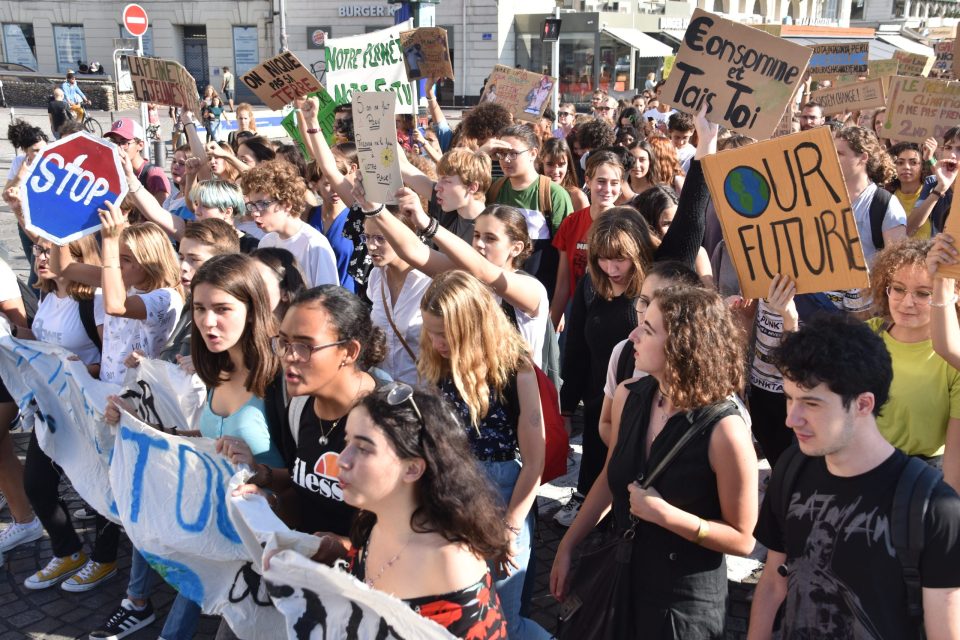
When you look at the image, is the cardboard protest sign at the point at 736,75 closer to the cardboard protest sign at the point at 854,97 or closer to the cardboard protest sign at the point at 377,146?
the cardboard protest sign at the point at 377,146

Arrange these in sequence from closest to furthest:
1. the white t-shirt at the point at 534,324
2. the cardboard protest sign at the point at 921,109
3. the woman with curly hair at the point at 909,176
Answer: the white t-shirt at the point at 534,324
the woman with curly hair at the point at 909,176
the cardboard protest sign at the point at 921,109

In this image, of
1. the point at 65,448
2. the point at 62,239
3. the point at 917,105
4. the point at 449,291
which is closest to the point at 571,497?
the point at 449,291

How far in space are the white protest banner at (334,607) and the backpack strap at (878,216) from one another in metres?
4.14

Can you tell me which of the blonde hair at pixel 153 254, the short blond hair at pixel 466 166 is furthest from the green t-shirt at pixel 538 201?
the blonde hair at pixel 153 254

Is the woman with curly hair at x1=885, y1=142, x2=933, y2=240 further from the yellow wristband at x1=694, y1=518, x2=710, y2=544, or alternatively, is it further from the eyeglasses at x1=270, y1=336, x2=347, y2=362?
the eyeglasses at x1=270, y1=336, x2=347, y2=362

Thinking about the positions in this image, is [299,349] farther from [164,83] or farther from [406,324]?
[164,83]

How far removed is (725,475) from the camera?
2.54 metres

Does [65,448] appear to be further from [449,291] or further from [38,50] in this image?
[38,50]

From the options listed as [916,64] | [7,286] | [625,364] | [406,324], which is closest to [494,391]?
[625,364]

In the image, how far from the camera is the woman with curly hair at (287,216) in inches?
199

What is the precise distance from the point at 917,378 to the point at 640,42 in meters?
36.2

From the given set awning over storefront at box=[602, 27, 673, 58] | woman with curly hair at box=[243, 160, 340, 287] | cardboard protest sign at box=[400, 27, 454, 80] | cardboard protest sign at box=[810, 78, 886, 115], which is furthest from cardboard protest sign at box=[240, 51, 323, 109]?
awning over storefront at box=[602, 27, 673, 58]

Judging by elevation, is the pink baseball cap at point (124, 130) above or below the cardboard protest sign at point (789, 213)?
below

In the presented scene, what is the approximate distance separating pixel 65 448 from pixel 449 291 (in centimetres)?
206
